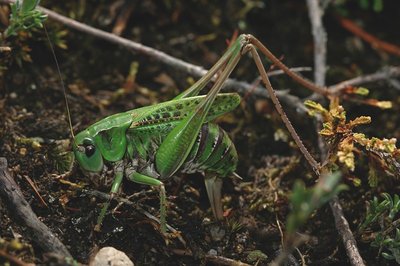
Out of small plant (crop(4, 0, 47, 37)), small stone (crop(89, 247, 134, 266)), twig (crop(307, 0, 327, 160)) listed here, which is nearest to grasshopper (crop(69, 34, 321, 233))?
small stone (crop(89, 247, 134, 266))

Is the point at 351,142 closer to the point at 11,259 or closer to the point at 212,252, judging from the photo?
the point at 212,252

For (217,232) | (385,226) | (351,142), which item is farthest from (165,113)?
(385,226)

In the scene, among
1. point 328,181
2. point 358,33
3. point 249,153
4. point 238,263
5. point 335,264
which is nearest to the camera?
point 328,181

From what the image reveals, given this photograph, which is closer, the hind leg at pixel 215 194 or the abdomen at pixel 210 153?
the abdomen at pixel 210 153

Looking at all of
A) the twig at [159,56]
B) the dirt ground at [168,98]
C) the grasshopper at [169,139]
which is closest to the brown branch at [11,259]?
the dirt ground at [168,98]

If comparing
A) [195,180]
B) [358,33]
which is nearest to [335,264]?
[195,180]

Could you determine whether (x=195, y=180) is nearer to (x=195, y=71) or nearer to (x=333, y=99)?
(x=195, y=71)

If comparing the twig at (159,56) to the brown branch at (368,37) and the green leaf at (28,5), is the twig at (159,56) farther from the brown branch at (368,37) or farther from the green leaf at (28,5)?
the brown branch at (368,37)
